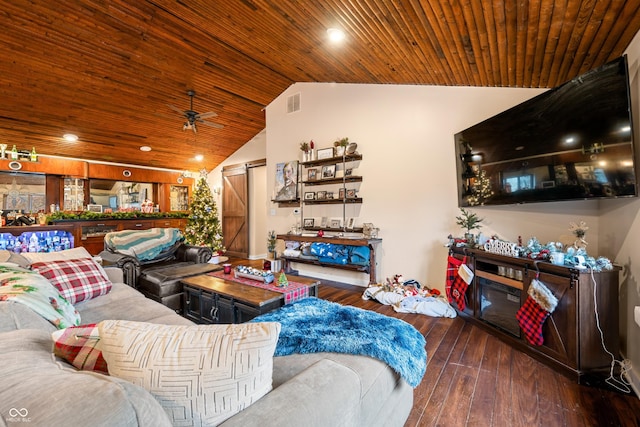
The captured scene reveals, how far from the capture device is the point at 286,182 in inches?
211

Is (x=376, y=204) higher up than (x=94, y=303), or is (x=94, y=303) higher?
(x=376, y=204)

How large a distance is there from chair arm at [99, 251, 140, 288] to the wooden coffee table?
2.97 ft

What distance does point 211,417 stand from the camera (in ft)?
2.43

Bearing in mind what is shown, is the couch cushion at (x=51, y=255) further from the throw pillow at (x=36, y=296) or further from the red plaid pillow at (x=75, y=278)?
the throw pillow at (x=36, y=296)

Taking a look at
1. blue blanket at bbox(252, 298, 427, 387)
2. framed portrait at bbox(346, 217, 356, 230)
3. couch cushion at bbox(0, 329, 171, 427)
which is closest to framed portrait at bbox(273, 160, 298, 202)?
framed portrait at bbox(346, 217, 356, 230)

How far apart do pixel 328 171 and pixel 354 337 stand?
11.9 feet

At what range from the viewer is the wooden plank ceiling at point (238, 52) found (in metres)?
2.12

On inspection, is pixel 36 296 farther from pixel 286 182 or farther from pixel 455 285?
pixel 286 182

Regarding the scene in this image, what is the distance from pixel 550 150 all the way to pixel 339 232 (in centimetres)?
297

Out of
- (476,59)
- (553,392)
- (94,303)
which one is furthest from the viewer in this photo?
(476,59)

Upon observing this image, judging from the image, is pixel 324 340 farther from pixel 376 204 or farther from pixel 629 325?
pixel 376 204

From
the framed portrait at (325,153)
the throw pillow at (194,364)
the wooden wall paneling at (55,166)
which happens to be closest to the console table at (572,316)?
the throw pillow at (194,364)

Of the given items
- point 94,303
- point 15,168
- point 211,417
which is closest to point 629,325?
point 211,417

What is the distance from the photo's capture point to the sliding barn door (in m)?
7.09
